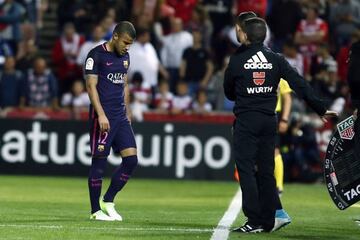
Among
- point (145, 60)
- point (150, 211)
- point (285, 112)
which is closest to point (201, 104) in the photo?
point (145, 60)

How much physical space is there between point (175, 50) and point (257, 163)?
13188 millimetres

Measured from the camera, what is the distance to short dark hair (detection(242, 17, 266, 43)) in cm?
1152

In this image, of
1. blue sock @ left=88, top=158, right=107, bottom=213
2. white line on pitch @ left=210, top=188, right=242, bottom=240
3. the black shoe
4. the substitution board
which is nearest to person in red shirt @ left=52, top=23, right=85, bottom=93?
white line on pitch @ left=210, top=188, right=242, bottom=240

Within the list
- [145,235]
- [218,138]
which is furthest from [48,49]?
[145,235]

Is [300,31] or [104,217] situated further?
[300,31]

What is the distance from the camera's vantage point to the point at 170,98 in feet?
76.1

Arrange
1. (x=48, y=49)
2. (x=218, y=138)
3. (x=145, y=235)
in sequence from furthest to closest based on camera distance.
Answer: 1. (x=48, y=49)
2. (x=218, y=138)
3. (x=145, y=235)

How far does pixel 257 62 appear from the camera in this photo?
11633 millimetres

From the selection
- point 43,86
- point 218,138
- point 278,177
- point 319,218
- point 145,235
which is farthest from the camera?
point 43,86

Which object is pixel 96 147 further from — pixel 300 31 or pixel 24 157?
pixel 300 31

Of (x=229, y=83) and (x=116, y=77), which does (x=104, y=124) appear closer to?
(x=116, y=77)

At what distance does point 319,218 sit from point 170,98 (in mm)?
9518

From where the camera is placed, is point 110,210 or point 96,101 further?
point 110,210

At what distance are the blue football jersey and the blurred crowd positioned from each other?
902 cm
